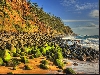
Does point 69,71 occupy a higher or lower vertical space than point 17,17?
lower

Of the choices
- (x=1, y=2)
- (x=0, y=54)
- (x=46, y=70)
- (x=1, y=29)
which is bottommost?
(x=46, y=70)

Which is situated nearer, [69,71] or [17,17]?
[69,71]

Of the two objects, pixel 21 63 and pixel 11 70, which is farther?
pixel 21 63

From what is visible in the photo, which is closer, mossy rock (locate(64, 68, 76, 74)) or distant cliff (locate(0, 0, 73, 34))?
mossy rock (locate(64, 68, 76, 74))

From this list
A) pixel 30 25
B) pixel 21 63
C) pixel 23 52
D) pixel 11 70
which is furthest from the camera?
pixel 30 25

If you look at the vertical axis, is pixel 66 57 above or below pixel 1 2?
below

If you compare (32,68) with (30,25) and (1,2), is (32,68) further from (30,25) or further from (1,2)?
(30,25)

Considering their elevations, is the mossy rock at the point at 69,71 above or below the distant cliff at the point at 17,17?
below

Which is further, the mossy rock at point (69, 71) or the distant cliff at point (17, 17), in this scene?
the distant cliff at point (17, 17)

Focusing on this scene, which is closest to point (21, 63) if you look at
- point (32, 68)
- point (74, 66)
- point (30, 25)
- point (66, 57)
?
point (32, 68)

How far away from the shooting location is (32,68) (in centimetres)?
2006

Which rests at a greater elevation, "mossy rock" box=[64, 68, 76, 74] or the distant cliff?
the distant cliff

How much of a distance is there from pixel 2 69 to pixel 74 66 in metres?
7.11

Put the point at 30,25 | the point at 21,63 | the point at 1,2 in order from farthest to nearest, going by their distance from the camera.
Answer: the point at 30,25 → the point at 1,2 → the point at 21,63
